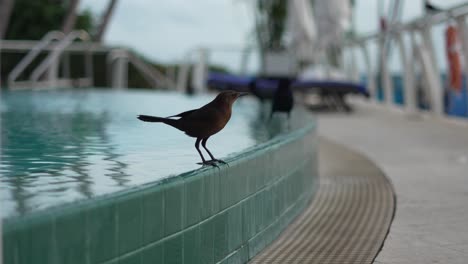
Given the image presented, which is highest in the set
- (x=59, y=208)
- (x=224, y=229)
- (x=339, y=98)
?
(x=59, y=208)

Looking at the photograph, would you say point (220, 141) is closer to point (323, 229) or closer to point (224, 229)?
point (323, 229)

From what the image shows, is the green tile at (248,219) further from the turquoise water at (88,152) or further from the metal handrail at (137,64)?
the metal handrail at (137,64)

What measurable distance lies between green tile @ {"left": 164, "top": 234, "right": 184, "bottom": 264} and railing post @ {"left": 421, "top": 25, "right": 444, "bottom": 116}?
45.5 feet

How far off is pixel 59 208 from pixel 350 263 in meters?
2.37

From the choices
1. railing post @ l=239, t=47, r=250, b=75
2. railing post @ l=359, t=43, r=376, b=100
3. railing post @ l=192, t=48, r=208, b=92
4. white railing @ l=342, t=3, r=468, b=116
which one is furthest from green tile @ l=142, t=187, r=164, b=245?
railing post @ l=239, t=47, r=250, b=75

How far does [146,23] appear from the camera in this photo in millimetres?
33156

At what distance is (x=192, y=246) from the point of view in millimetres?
4633

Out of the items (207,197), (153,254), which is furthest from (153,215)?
(207,197)

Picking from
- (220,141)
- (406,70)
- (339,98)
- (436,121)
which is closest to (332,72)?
(339,98)

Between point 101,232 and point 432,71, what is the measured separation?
14816 millimetres

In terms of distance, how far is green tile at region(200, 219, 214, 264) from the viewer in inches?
189

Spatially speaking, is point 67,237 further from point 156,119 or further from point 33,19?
point 33,19

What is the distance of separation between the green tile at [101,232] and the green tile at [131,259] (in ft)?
0.23

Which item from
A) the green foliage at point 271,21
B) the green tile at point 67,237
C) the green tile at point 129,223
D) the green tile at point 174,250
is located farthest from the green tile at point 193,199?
the green foliage at point 271,21
